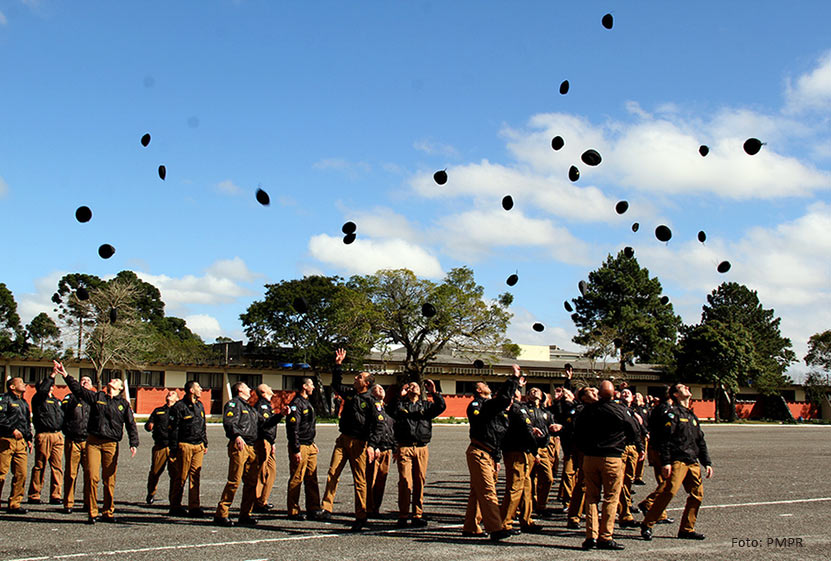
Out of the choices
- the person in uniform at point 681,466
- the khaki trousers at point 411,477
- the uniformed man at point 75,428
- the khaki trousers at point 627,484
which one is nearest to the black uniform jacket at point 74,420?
the uniformed man at point 75,428

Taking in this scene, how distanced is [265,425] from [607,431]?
4862 mm

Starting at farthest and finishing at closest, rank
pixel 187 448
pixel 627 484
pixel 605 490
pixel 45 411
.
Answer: pixel 45 411 < pixel 627 484 < pixel 187 448 < pixel 605 490

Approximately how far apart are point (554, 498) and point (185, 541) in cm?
Result: 751

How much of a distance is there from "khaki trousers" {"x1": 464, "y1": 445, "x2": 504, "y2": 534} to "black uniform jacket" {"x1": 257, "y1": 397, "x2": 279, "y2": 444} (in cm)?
300

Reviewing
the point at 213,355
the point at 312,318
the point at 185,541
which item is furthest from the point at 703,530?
the point at 213,355

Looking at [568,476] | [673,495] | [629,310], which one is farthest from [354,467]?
[629,310]

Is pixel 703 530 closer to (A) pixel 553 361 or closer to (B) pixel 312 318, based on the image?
(B) pixel 312 318

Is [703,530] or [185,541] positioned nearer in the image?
[185,541]

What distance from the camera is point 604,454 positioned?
9297 mm

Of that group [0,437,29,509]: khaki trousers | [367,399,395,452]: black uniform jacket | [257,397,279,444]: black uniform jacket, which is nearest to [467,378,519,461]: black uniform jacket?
[367,399,395,452]: black uniform jacket

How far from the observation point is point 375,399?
1100 cm

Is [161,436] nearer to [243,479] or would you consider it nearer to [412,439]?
[243,479]

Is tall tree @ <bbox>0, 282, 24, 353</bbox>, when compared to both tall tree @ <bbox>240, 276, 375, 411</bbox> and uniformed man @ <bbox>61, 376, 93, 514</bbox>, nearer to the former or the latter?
tall tree @ <bbox>240, 276, 375, 411</bbox>

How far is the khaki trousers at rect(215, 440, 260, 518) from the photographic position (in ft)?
33.7
